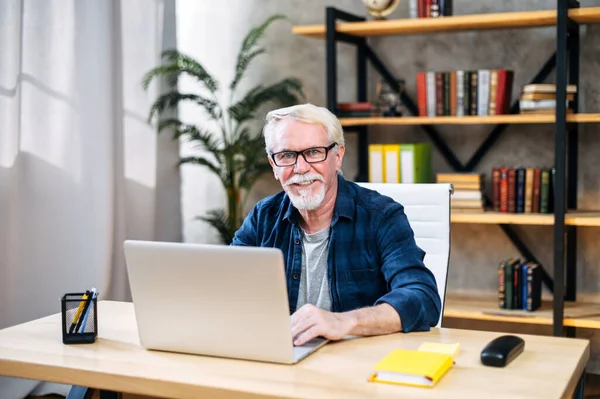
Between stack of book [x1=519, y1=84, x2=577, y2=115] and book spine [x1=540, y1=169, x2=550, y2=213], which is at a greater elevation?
stack of book [x1=519, y1=84, x2=577, y2=115]

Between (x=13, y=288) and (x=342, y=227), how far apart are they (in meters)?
1.85

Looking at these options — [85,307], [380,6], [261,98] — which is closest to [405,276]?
[85,307]

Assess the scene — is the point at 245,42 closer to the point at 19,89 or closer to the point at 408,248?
the point at 19,89

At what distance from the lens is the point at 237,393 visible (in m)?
1.52

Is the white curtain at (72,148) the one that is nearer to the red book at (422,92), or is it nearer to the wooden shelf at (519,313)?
the red book at (422,92)

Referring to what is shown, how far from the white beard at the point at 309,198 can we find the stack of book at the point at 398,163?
1.73m

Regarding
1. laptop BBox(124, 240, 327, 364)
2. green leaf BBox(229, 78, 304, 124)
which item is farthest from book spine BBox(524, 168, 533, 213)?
laptop BBox(124, 240, 327, 364)

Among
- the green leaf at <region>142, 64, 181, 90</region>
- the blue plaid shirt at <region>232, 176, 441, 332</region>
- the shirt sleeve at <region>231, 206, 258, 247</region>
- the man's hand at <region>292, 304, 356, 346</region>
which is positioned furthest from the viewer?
the green leaf at <region>142, 64, 181, 90</region>

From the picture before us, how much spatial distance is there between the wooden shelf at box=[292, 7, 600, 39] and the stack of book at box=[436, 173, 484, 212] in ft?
2.20

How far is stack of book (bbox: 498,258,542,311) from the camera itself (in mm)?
3633

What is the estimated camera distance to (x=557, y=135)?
343 cm

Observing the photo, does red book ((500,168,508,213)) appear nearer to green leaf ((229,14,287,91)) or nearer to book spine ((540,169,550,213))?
book spine ((540,169,550,213))

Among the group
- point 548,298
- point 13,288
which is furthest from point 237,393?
point 548,298

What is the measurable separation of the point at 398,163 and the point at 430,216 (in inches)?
57.2
